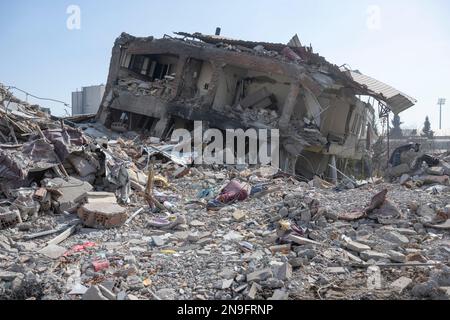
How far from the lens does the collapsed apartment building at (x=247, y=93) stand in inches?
553

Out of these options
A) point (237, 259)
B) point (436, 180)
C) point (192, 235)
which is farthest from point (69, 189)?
point (436, 180)

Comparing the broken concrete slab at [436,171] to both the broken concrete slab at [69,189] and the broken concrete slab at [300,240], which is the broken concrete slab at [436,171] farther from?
the broken concrete slab at [69,189]

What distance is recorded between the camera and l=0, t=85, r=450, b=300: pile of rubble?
161 inches

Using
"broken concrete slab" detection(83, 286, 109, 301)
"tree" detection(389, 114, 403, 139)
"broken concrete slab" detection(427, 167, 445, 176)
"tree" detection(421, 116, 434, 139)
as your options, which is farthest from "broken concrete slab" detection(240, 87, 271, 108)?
"tree" detection(421, 116, 434, 139)

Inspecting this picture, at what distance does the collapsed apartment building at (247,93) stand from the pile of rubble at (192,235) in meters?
4.80

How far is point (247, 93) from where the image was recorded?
16.2 meters

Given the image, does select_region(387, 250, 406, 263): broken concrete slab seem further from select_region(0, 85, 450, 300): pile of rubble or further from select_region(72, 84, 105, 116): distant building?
select_region(72, 84, 105, 116): distant building

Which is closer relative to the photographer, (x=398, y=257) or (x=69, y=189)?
(x=398, y=257)

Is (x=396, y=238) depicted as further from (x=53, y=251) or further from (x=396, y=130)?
(x=396, y=130)

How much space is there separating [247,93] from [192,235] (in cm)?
1110

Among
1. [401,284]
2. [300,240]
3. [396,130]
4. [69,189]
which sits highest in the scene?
[396,130]

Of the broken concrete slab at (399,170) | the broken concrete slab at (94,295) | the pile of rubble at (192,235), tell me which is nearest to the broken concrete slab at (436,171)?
the broken concrete slab at (399,170)
